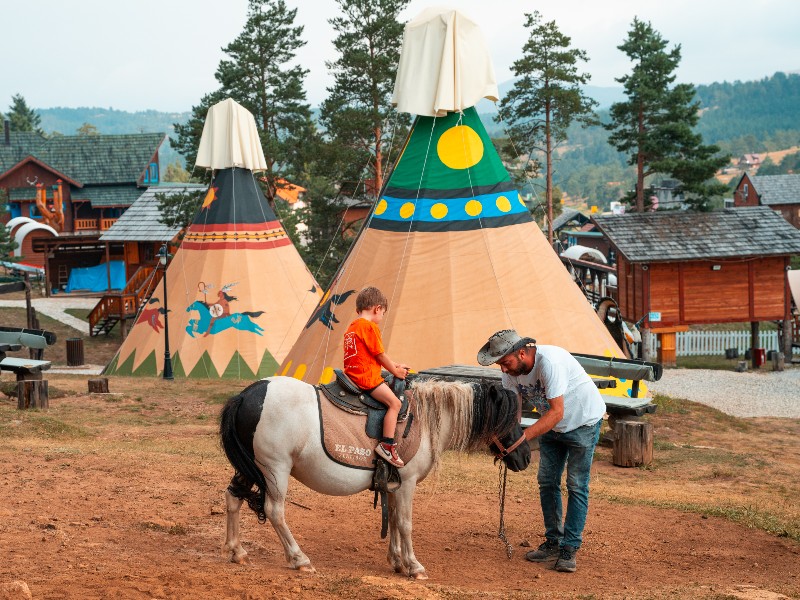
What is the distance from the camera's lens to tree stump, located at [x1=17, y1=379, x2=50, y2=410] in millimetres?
15797

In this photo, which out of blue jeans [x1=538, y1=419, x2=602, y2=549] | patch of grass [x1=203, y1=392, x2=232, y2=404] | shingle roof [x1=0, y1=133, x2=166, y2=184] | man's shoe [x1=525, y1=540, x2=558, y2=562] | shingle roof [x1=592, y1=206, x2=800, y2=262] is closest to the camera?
blue jeans [x1=538, y1=419, x2=602, y2=549]

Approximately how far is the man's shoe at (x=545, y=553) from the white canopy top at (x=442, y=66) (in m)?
9.66

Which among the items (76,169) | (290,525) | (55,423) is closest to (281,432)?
(290,525)

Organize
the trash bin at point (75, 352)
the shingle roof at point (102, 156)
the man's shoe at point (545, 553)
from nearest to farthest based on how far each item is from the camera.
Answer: the man's shoe at point (545, 553), the trash bin at point (75, 352), the shingle roof at point (102, 156)

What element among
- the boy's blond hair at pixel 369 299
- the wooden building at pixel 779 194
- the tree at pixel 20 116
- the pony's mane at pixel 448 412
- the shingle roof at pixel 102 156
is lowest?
the pony's mane at pixel 448 412

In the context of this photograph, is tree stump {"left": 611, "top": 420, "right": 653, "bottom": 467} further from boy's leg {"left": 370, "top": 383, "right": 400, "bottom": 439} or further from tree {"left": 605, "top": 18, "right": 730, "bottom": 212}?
tree {"left": 605, "top": 18, "right": 730, "bottom": 212}

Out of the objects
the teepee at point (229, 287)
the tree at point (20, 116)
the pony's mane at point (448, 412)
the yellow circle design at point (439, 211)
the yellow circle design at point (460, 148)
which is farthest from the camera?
the tree at point (20, 116)

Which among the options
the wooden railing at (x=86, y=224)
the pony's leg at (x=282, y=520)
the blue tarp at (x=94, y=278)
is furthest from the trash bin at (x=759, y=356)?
the wooden railing at (x=86, y=224)

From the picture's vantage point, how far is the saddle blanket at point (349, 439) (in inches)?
287

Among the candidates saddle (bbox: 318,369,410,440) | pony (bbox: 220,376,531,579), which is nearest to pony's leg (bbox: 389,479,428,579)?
pony (bbox: 220,376,531,579)

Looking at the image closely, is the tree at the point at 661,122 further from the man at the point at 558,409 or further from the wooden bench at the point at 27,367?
the man at the point at 558,409

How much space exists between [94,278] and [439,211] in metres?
36.4

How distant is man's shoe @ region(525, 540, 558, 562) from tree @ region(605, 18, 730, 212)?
31.4 m

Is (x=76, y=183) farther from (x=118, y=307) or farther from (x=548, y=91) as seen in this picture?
(x=548, y=91)
